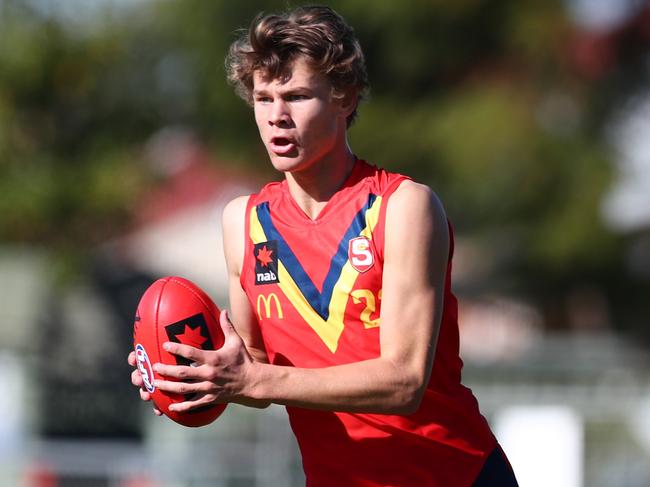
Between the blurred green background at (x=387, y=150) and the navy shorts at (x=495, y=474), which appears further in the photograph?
the blurred green background at (x=387, y=150)

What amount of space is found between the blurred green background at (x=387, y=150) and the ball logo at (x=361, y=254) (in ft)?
40.3

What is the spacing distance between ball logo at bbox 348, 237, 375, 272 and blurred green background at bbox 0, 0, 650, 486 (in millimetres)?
12297

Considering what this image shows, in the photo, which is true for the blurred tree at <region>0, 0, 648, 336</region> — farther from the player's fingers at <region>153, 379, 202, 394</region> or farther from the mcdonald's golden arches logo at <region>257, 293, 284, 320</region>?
the player's fingers at <region>153, 379, 202, 394</region>

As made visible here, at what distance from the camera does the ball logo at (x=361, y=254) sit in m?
4.50

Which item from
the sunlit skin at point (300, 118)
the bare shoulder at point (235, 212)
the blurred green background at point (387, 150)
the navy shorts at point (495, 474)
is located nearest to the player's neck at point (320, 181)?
the sunlit skin at point (300, 118)

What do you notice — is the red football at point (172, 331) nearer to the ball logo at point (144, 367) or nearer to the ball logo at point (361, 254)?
the ball logo at point (144, 367)

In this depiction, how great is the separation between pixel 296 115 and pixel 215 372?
3.19ft

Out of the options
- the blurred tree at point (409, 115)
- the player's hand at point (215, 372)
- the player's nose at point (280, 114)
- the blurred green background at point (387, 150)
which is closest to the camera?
the player's hand at point (215, 372)

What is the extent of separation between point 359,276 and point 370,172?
428 millimetres

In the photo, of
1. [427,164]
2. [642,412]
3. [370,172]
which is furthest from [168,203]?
[370,172]

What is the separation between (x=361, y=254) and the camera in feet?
14.8

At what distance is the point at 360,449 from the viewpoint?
4.65 m

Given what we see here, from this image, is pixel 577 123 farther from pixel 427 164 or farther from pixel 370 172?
pixel 370 172

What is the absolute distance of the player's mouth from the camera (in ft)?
14.7
